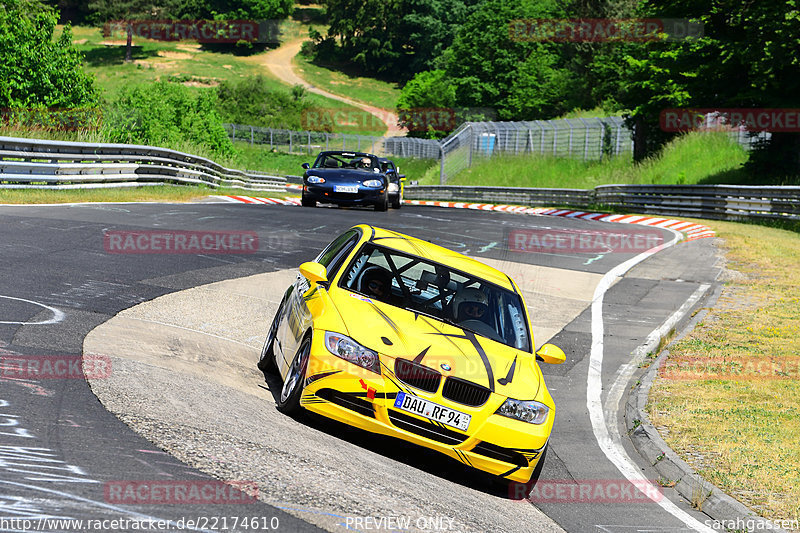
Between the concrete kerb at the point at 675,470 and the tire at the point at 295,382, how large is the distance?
2961mm

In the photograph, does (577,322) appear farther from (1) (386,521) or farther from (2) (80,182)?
(2) (80,182)

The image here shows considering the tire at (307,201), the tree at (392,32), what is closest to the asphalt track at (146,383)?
the tire at (307,201)

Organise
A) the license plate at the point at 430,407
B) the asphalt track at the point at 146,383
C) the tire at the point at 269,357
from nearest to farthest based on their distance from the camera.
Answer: the asphalt track at the point at 146,383 < the license plate at the point at 430,407 < the tire at the point at 269,357

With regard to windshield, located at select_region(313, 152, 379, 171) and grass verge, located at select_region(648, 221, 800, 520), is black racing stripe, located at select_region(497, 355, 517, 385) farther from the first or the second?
windshield, located at select_region(313, 152, 379, 171)

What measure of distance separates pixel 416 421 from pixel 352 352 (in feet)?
2.17

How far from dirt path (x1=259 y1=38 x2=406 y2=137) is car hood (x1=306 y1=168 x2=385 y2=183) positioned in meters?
76.8

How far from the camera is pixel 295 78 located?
12094cm

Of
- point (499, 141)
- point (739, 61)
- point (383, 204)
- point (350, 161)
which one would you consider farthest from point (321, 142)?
point (383, 204)

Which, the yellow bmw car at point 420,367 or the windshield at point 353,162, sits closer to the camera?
the yellow bmw car at point 420,367

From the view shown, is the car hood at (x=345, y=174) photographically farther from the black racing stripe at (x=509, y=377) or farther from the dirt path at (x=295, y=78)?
the dirt path at (x=295, y=78)

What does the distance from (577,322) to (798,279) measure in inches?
228

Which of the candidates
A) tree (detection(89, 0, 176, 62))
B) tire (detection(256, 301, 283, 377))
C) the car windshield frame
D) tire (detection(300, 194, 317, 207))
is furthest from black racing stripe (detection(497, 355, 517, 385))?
tree (detection(89, 0, 176, 62))

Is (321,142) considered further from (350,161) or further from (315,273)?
(315,273)

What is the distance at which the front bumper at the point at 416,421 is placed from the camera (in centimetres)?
611
